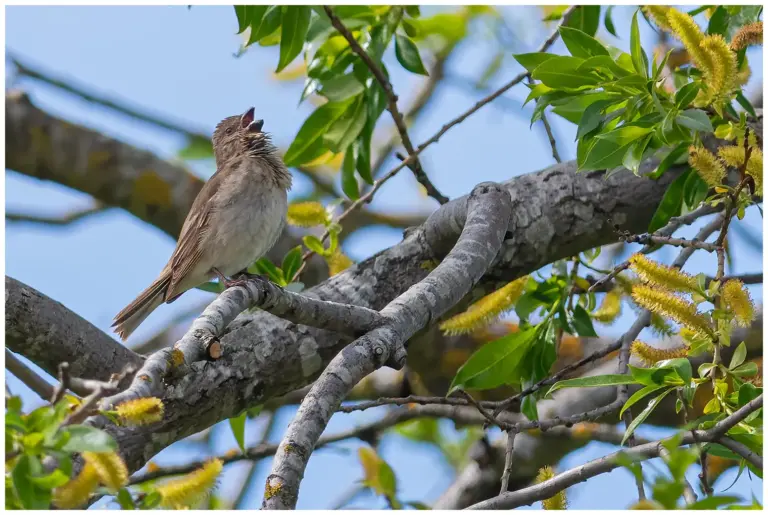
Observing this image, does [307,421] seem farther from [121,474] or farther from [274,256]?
[274,256]

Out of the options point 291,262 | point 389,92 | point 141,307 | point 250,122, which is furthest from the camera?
point 250,122

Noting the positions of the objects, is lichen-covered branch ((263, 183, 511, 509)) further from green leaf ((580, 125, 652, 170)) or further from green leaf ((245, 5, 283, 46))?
green leaf ((245, 5, 283, 46))

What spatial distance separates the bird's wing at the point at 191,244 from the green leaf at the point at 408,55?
1315 mm

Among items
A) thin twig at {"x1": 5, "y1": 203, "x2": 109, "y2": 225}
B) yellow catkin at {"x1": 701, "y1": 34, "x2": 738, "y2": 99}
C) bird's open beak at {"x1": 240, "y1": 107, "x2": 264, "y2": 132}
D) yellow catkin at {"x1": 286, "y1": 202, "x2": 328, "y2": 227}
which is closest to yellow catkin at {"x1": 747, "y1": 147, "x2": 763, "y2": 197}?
yellow catkin at {"x1": 701, "y1": 34, "x2": 738, "y2": 99}

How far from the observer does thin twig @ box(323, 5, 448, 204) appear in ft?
14.7

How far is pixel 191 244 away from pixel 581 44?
2.38 meters

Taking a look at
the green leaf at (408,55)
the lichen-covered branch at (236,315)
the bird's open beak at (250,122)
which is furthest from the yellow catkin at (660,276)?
the bird's open beak at (250,122)

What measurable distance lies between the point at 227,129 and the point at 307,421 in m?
3.77

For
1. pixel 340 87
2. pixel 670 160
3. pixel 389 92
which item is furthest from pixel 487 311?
pixel 340 87

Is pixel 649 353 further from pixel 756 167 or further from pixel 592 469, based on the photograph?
pixel 756 167

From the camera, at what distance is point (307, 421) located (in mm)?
2672

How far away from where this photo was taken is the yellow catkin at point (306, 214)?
13.8ft

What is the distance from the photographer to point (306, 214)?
420cm

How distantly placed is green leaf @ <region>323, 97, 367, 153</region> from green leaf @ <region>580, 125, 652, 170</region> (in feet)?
5.58
